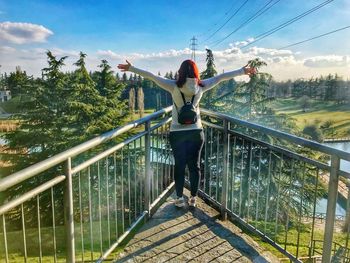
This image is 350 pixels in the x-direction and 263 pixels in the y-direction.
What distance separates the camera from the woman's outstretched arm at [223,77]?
380 cm

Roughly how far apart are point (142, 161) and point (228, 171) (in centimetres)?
117

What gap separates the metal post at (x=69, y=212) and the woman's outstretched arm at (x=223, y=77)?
2.18 metres

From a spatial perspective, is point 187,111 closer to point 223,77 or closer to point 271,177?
point 223,77

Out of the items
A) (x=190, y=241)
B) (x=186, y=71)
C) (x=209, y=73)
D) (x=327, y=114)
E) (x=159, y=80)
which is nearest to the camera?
(x=190, y=241)

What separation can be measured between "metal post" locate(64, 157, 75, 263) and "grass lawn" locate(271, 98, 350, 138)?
764 inches

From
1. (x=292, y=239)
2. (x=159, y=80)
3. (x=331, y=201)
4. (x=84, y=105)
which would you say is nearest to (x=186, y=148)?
(x=159, y=80)

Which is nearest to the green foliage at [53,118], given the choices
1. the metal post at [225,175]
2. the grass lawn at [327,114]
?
the grass lawn at [327,114]

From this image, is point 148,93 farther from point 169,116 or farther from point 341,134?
point 169,116

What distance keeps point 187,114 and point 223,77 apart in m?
0.76

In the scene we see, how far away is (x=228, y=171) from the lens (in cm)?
400

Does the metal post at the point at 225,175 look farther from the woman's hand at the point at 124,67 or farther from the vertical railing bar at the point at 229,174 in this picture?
the woman's hand at the point at 124,67

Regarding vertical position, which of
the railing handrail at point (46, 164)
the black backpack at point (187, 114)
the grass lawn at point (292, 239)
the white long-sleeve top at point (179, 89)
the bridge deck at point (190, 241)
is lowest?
the grass lawn at point (292, 239)

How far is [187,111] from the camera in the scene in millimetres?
3574

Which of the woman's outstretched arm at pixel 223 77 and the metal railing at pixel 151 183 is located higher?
the woman's outstretched arm at pixel 223 77
